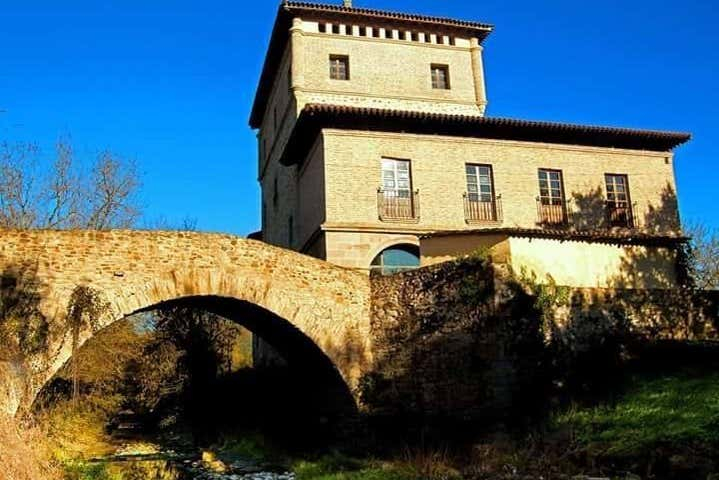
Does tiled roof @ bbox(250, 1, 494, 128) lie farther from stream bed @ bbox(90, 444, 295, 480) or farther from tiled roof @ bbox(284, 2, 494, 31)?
stream bed @ bbox(90, 444, 295, 480)

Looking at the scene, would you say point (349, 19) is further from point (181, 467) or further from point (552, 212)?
point (181, 467)

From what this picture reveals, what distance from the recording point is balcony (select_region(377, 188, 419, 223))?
18250 millimetres

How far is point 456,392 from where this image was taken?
1355 cm

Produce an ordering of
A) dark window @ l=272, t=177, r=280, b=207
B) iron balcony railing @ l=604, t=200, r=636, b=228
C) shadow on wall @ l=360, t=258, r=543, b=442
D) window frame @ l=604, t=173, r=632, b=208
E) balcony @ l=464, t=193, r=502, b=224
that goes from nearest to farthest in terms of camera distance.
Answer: shadow on wall @ l=360, t=258, r=543, b=442 < balcony @ l=464, t=193, r=502, b=224 < iron balcony railing @ l=604, t=200, r=636, b=228 < window frame @ l=604, t=173, r=632, b=208 < dark window @ l=272, t=177, r=280, b=207

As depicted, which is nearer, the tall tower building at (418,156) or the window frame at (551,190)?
the tall tower building at (418,156)

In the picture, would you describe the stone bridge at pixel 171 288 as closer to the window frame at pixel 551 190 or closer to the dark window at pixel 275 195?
the window frame at pixel 551 190

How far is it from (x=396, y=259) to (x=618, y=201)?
7.31 metres

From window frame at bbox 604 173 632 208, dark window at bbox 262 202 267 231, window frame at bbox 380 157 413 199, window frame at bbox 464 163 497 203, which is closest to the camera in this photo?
window frame at bbox 380 157 413 199

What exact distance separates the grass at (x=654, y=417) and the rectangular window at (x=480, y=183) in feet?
26.4

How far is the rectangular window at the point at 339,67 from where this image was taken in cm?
2249

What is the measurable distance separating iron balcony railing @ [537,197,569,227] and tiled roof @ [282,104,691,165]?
1.83 meters

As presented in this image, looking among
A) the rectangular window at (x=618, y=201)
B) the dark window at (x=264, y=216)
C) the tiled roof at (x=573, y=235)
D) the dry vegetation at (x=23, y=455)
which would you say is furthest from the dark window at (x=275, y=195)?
the dry vegetation at (x=23, y=455)

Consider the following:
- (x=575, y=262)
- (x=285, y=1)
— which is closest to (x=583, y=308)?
(x=575, y=262)

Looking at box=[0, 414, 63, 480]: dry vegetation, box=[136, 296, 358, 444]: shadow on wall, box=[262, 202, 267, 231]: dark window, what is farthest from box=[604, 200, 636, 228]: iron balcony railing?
box=[0, 414, 63, 480]: dry vegetation
